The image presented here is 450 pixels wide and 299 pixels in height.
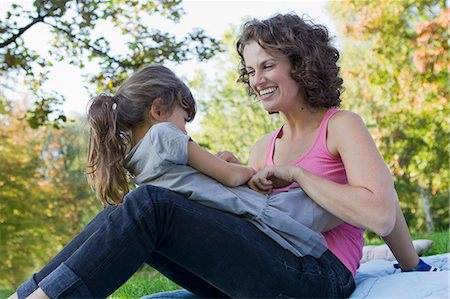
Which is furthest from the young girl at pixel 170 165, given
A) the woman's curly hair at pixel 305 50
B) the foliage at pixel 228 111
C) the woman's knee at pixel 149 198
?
the foliage at pixel 228 111

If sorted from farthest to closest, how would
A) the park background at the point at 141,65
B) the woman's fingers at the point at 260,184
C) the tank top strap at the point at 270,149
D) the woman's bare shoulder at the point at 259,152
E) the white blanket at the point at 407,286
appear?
the park background at the point at 141,65 → the woman's bare shoulder at the point at 259,152 → the tank top strap at the point at 270,149 → the woman's fingers at the point at 260,184 → the white blanket at the point at 407,286

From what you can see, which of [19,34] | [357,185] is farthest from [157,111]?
[19,34]

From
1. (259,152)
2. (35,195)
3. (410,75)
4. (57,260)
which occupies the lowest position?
(35,195)

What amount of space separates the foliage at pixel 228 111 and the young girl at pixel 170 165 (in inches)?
541

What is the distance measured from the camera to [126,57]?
7.05 meters

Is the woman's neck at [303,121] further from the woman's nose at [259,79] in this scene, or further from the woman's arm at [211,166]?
the woman's arm at [211,166]

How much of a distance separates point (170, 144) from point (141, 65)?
4.90 meters

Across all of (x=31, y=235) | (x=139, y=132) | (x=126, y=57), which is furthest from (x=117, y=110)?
(x=31, y=235)

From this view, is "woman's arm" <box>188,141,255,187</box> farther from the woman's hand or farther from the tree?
the tree

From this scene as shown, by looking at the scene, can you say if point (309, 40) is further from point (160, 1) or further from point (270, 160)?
point (160, 1)

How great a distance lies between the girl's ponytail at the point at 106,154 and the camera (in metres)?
2.32

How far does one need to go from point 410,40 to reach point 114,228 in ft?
33.0

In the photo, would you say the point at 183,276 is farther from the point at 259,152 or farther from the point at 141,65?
the point at 141,65

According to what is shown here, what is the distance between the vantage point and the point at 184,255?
2.02m
